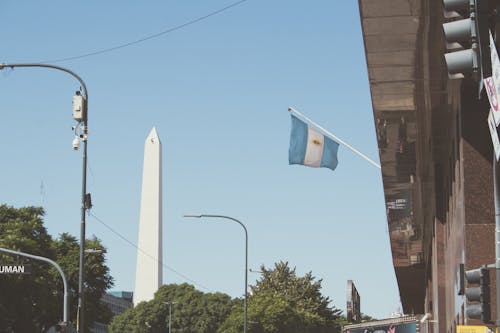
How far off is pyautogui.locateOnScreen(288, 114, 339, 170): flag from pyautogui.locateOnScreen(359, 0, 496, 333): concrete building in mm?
1478

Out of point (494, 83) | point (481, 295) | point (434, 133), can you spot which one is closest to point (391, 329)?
point (434, 133)

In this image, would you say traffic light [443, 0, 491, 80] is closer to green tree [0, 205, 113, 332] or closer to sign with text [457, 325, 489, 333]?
sign with text [457, 325, 489, 333]

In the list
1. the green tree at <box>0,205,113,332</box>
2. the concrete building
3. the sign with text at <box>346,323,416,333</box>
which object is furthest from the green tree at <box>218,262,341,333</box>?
the concrete building

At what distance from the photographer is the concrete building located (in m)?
18.2

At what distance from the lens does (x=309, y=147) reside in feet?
92.9

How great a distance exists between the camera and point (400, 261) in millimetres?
47969

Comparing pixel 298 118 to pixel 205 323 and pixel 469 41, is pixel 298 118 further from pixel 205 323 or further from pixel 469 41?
pixel 205 323

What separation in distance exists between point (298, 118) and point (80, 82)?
590 cm

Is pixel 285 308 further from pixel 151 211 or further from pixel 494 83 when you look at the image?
pixel 494 83

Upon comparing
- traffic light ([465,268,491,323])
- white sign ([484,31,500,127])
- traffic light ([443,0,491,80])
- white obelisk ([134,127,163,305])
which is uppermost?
white obelisk ([134,127,163,305])

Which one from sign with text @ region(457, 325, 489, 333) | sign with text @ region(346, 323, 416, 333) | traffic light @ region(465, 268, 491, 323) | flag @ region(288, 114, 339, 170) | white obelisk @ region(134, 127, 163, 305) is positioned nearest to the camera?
A: traffic light @ region(465, 268, 491, 323)

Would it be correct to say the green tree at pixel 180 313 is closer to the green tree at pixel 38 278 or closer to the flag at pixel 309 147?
the green tree at pixel 38 278

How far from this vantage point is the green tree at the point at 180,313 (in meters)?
128

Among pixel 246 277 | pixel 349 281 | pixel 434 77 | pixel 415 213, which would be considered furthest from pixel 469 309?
pixel 246 277
